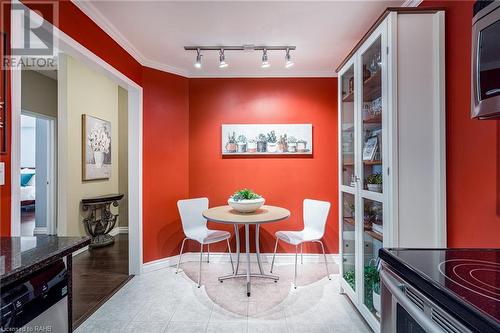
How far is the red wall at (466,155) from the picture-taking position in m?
1.39

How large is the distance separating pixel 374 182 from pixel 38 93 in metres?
4.88

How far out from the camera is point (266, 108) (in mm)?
Result: 3598

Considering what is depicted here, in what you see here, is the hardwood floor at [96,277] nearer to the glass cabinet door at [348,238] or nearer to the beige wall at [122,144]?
the beige wall at [122,144]

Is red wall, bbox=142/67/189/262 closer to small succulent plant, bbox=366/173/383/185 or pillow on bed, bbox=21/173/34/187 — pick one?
small succulent plant, bbox=366/173/383/185

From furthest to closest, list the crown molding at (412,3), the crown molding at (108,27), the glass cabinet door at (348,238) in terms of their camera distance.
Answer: the glass cabinet door at (348,238), the crown molding at (108,27), the crown molding at (412,3)

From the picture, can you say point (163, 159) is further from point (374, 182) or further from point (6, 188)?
point (374, 182)

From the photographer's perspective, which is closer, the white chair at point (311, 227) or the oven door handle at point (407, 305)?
the oven door handle at point (407, 305)

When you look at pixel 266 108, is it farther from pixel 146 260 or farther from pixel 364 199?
pixel 146 260

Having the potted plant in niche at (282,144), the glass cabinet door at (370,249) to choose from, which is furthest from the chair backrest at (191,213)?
the glass cabinet door at (370,249)

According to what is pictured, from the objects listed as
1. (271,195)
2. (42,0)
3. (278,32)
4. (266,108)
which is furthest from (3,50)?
(271,195)

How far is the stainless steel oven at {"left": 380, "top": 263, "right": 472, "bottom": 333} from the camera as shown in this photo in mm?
722

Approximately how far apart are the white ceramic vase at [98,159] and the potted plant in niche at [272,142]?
275cm

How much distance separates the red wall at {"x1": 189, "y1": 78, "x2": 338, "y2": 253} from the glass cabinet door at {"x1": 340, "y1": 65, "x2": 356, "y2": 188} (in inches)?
33.3

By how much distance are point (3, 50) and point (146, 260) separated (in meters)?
2.51
